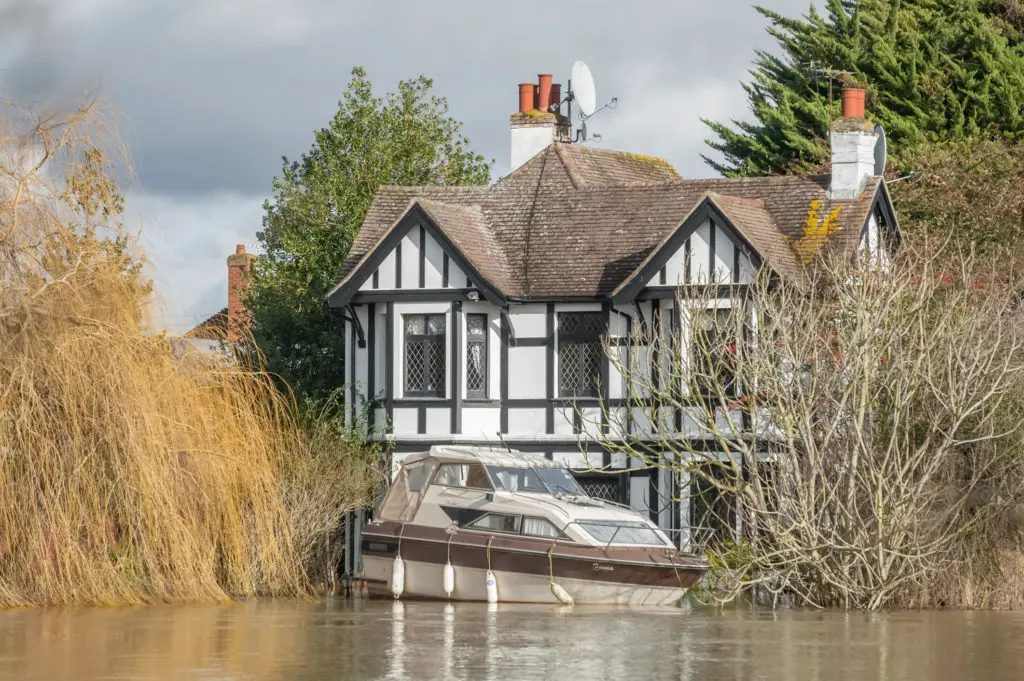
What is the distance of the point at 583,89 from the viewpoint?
36.0 meters

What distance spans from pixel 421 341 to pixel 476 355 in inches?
40.8

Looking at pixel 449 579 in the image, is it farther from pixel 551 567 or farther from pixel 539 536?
pixel 551 567

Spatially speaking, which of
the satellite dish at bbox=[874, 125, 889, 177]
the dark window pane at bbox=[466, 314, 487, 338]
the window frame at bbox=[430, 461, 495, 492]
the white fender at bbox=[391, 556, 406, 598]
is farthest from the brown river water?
the satellite dish at bbox=[874, 125, 889, 177]

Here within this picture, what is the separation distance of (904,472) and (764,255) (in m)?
5.40

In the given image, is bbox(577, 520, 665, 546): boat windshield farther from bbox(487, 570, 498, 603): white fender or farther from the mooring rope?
bbox(487, 570, 498, 603): white fender

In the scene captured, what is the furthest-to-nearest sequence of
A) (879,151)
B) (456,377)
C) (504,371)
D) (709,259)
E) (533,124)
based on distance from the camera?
(533,124), (879,151), (504,371), (456,377), (709,259)

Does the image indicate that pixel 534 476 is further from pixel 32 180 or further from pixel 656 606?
pixel 32 180

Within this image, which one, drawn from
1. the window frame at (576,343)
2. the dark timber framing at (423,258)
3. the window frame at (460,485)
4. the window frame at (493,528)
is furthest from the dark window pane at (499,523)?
the dark timber framing at (423,258)

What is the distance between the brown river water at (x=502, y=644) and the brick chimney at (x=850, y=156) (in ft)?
30.7

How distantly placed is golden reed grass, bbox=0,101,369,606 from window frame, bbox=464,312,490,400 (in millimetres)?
6071

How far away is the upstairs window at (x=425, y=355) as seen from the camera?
3091 centimetres

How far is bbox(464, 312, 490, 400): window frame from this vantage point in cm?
3112

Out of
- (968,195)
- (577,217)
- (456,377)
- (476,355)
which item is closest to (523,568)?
(456,377)

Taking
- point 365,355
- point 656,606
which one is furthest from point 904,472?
point 365,355
